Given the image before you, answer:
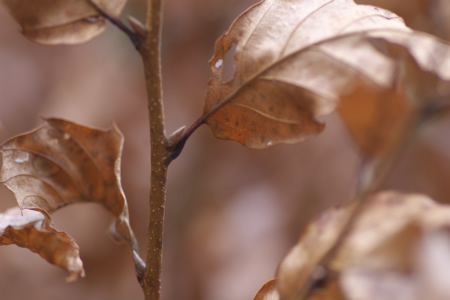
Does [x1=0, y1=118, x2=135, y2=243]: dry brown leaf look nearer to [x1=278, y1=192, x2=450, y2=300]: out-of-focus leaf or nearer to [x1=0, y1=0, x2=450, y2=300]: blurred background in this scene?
[x1=278, y1=192, x2=450, y2=300]: out-of-focus leaf

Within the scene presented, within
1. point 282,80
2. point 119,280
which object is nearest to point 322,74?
point 282,80

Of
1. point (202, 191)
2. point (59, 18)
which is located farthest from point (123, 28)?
point (202, 191)

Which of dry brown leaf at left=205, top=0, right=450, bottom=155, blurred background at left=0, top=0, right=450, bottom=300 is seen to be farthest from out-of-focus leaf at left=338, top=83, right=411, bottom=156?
blurred background at left=0, top=0, right=450, bottom=300

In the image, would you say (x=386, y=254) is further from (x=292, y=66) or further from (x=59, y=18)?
(x=59, y=18)

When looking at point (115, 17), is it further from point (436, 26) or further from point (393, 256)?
point (436, 26)

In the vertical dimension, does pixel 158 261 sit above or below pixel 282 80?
below

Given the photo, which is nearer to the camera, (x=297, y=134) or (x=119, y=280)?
(x=297, y=134)

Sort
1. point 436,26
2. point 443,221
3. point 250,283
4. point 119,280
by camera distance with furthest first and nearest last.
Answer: point 119,280 < point 250,283 < point 436,26 < point 443,221
